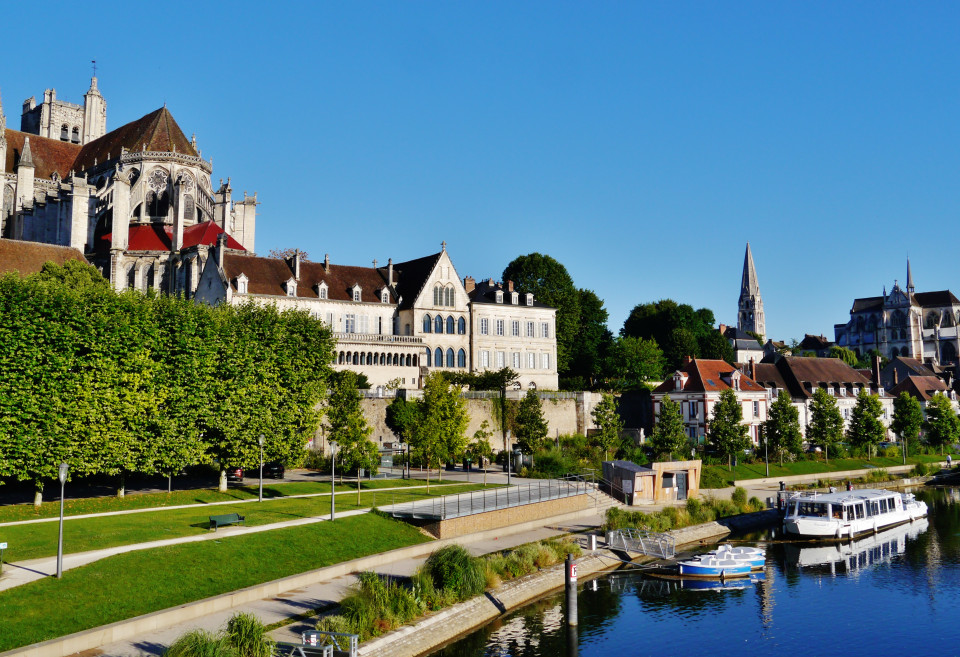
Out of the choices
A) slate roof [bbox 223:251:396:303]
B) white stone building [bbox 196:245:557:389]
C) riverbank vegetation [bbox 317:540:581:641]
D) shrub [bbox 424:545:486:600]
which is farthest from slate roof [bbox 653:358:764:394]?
shrub [bbox 424:545:486:600]

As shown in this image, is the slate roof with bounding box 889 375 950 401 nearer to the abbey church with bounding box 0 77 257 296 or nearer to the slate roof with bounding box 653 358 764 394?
the slate roof with bounding box 653 358 764 394

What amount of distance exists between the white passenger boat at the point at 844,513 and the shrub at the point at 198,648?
3324cm

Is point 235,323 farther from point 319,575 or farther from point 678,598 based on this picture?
point 678,598

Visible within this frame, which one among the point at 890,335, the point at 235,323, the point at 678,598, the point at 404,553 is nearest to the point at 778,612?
the point at 678,598

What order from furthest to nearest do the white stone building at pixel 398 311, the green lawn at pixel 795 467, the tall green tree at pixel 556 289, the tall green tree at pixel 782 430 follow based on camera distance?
the tall green tree at pixel 556 289 < the tall green tree at pixel 782 430 < the white stone building at pixel 398 311 < the green lawn at pixel 795 467

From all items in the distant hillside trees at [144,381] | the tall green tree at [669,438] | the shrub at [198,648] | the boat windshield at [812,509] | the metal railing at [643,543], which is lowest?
the metal railing at [643,543]

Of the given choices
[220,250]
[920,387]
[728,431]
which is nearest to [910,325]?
[920,387]

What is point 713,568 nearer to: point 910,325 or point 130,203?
point 130,203

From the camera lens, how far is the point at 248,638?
18.0 meters

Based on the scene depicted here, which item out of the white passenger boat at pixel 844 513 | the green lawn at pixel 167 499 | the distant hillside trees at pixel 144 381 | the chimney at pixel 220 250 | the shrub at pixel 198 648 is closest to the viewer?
the shrub at pixel 198 648

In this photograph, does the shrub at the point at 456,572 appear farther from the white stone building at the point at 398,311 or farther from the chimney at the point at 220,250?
the chimney at the point at 220,250

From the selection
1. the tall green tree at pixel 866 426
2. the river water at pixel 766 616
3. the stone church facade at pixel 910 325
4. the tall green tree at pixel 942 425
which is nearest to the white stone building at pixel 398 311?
the tall green tree at pixel 866 426

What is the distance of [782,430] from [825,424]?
21.0 feet

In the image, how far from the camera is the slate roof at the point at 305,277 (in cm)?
6297
